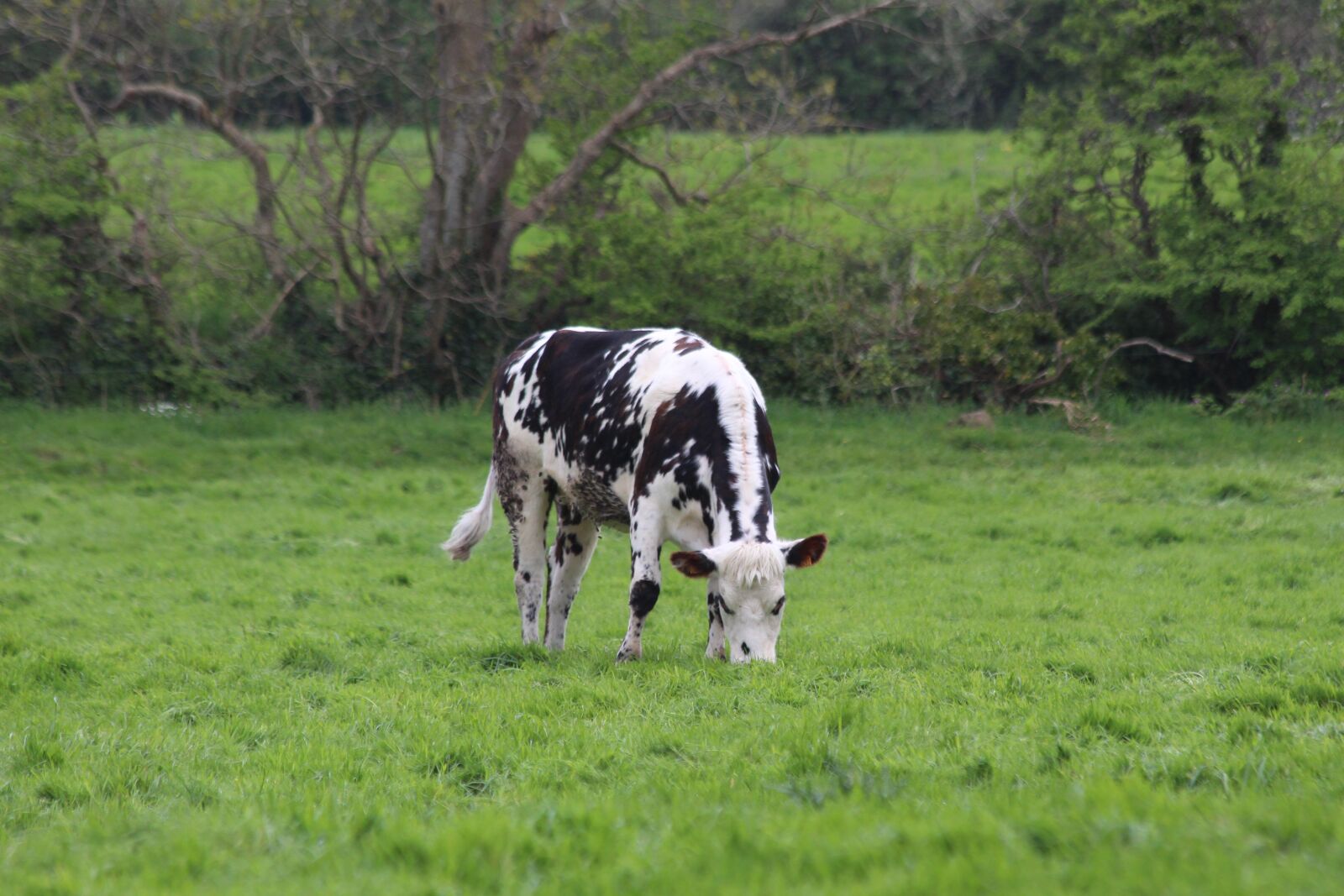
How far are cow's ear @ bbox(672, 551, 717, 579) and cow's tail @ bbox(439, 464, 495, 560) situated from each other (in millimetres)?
2995

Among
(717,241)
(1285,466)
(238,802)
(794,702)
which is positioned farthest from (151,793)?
(717,241)

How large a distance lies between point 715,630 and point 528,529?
1990mm

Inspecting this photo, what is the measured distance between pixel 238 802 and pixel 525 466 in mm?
4338

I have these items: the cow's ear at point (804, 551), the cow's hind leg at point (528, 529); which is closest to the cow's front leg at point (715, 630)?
the cow's ear at point (804, 551)

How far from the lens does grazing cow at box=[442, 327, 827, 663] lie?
6.87 m

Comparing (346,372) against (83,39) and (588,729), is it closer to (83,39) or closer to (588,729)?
(83,39)

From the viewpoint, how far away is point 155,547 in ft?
41.7

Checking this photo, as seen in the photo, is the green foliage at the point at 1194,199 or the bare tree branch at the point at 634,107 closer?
the green foliage at the point at 1194,199

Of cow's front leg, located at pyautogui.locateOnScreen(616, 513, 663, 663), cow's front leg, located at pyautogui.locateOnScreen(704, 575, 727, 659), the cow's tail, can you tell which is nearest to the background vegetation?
the cow's tail

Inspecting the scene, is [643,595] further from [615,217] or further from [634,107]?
[634,107]

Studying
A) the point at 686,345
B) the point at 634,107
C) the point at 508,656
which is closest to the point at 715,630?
the point at 508,656

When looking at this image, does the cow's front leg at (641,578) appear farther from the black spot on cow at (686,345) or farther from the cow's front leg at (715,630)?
the black spot on cow at (686,345)

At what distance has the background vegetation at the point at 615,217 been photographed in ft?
63.3

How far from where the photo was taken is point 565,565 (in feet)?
28.2
